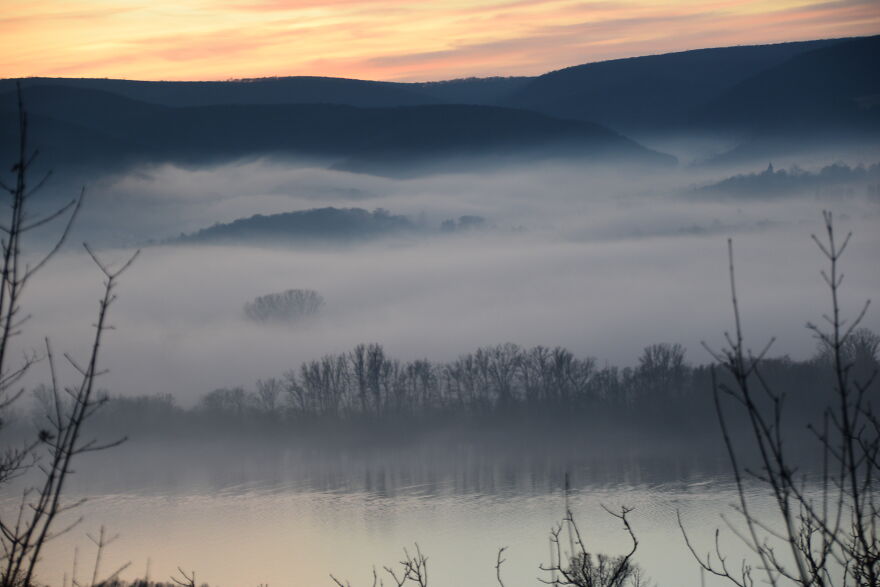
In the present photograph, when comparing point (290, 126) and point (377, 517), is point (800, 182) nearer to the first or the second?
point (290, 126)

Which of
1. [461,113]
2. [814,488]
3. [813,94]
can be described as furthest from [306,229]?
[814,488]

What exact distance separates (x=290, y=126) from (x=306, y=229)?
5364 centimetres

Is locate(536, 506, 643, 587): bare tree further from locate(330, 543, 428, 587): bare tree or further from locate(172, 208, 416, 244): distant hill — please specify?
locate(172, 208, 416, 244): distant hill

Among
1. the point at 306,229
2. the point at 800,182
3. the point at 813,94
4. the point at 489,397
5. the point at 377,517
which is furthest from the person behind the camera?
the point at 813,94

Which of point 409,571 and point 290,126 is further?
point 290,126

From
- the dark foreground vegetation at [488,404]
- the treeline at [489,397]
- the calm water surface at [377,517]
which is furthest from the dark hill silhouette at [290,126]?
the calm water surface at [377,517]

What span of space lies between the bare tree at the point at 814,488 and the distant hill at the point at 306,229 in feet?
362

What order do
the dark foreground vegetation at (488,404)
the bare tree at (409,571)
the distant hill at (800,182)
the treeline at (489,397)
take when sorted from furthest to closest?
1. the distant hill at (800,182)
2. the treeline at (489,397)
3. the dark foreground vegetation at (488,404)
4. the bare tree at (409,571)

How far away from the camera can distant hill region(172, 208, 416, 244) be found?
149m

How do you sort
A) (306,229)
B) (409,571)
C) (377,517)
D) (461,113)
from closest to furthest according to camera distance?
(409,571) < (377,517) < (306,229) < (461,113)

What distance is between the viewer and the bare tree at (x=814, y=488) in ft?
8.29

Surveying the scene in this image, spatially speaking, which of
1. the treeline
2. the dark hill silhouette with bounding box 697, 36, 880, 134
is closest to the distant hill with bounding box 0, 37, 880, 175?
the dark hill silhouette with bounding box 697, 36, 880, 134

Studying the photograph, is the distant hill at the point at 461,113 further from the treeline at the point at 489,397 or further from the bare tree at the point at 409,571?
the bare tree at the point at 409,571

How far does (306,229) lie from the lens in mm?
149875
